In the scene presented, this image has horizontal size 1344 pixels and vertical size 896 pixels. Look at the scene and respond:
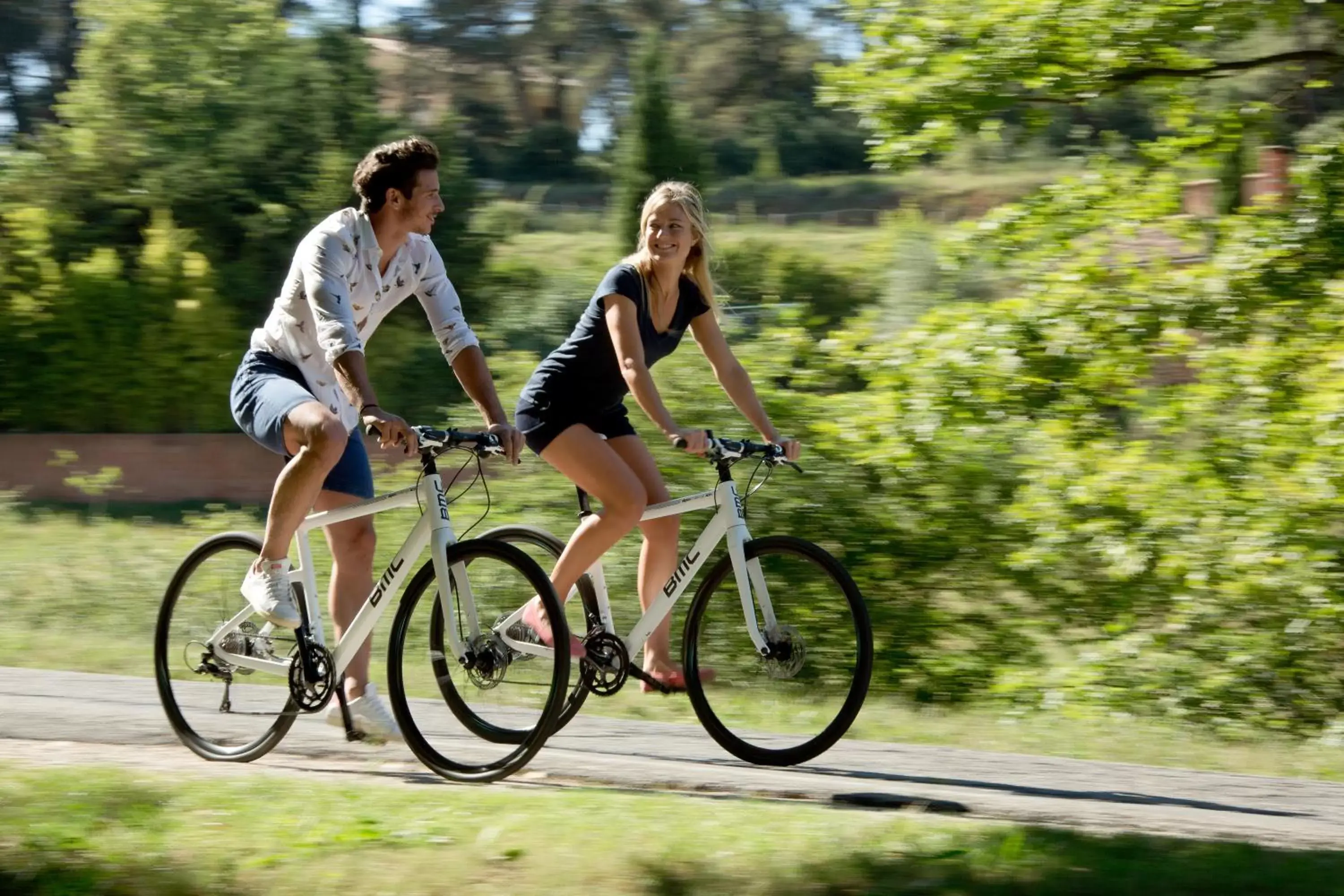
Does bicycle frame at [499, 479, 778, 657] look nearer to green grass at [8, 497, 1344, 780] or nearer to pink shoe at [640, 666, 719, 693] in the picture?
pink shoe at [640, 666, 719, 693]

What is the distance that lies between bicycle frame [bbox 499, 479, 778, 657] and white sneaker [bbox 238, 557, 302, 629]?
2.31 feet

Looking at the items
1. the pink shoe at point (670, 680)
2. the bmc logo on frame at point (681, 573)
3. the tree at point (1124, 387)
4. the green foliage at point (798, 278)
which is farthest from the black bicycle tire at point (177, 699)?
the green foliage at point (798, 278)

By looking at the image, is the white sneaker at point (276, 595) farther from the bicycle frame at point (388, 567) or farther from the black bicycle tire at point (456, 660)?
the black bicycle tire at point (456, 660)

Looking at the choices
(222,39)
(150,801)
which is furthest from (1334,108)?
(222,39)

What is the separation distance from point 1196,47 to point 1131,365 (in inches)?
70.2

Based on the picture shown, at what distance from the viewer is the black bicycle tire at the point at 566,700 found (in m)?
5.69

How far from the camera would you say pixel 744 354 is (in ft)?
30.2

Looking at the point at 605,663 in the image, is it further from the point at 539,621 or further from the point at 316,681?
the point at 316,681

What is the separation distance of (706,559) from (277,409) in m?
1.62

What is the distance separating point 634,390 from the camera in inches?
228

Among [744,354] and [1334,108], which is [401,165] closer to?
[744,354]

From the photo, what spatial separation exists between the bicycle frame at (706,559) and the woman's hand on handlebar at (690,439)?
0.61 ft

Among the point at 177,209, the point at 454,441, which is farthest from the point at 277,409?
the point at 177,209

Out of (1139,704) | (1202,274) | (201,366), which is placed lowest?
(201,366)
